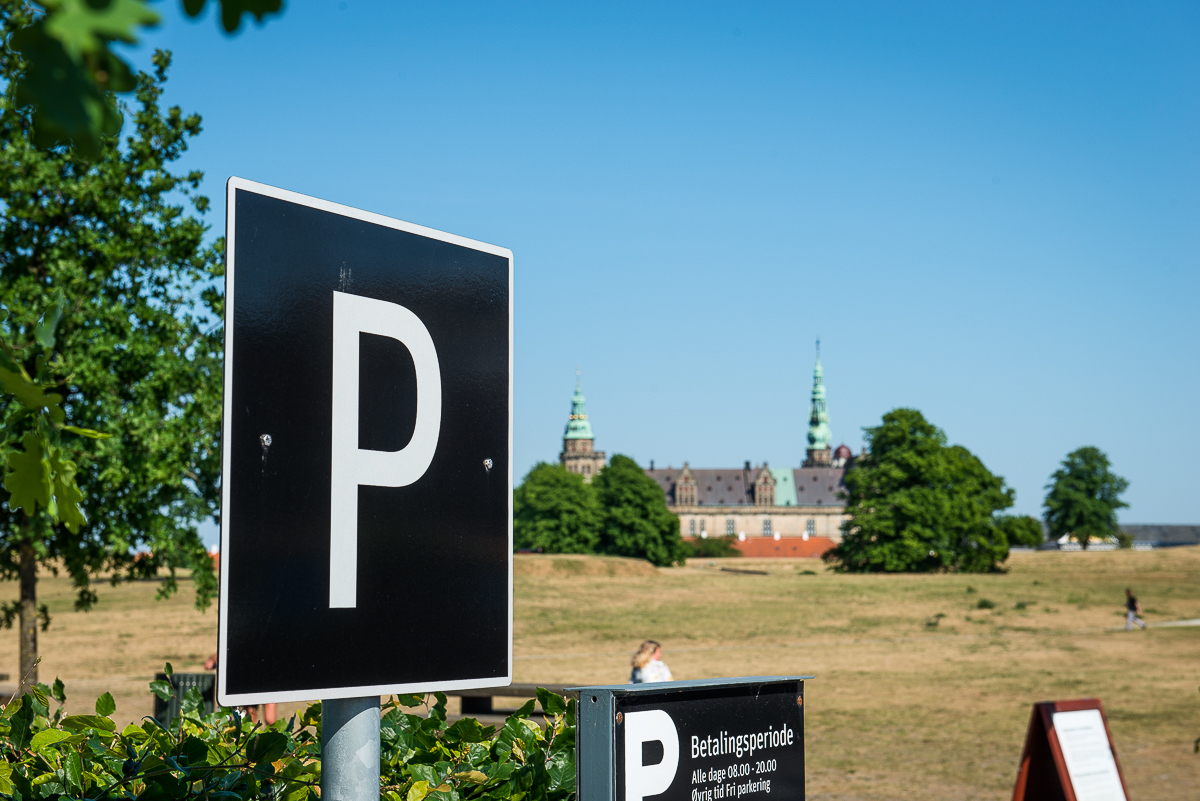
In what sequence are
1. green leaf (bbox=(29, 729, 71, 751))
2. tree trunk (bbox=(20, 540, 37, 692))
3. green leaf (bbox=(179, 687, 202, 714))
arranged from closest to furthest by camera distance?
1. green leaf (bbox=(29, 729, 71, 751))
2. green leaf (bbox=(179, 687, 202, 714))
3. tree trunk (bbox=(20, 540, 37, 692))

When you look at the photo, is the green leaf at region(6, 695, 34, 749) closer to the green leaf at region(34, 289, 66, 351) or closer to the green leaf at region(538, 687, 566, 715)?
the green leaf at region(34, 289, 66, 351)

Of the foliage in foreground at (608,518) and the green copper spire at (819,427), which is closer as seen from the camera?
the foliage in foreground at (608,518)

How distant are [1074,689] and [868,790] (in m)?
11.4

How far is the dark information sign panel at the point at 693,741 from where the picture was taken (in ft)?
6.99

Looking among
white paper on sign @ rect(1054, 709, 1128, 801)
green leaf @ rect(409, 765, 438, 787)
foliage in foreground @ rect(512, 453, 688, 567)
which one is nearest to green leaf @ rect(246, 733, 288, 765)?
green leaf @ rect(409, 765, 438, 787)

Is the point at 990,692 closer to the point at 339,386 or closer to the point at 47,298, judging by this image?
the point at 47,298

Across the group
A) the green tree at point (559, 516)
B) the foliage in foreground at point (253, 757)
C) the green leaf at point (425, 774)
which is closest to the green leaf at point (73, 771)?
the foliage in foreground at point (253, 757)

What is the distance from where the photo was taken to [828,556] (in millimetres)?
71125

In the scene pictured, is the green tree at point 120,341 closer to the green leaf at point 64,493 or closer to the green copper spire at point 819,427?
the green leaf at point 64,493

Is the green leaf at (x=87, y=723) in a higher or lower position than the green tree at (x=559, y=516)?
higher

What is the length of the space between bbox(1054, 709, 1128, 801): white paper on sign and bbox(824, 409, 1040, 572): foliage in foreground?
196 feet

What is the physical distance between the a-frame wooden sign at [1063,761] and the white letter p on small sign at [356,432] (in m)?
6.21

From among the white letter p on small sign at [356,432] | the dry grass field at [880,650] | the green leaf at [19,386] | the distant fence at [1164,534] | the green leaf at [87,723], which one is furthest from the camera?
the distant fence at [1164,534]

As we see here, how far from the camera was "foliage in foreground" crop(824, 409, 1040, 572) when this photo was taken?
6550 centimetres
